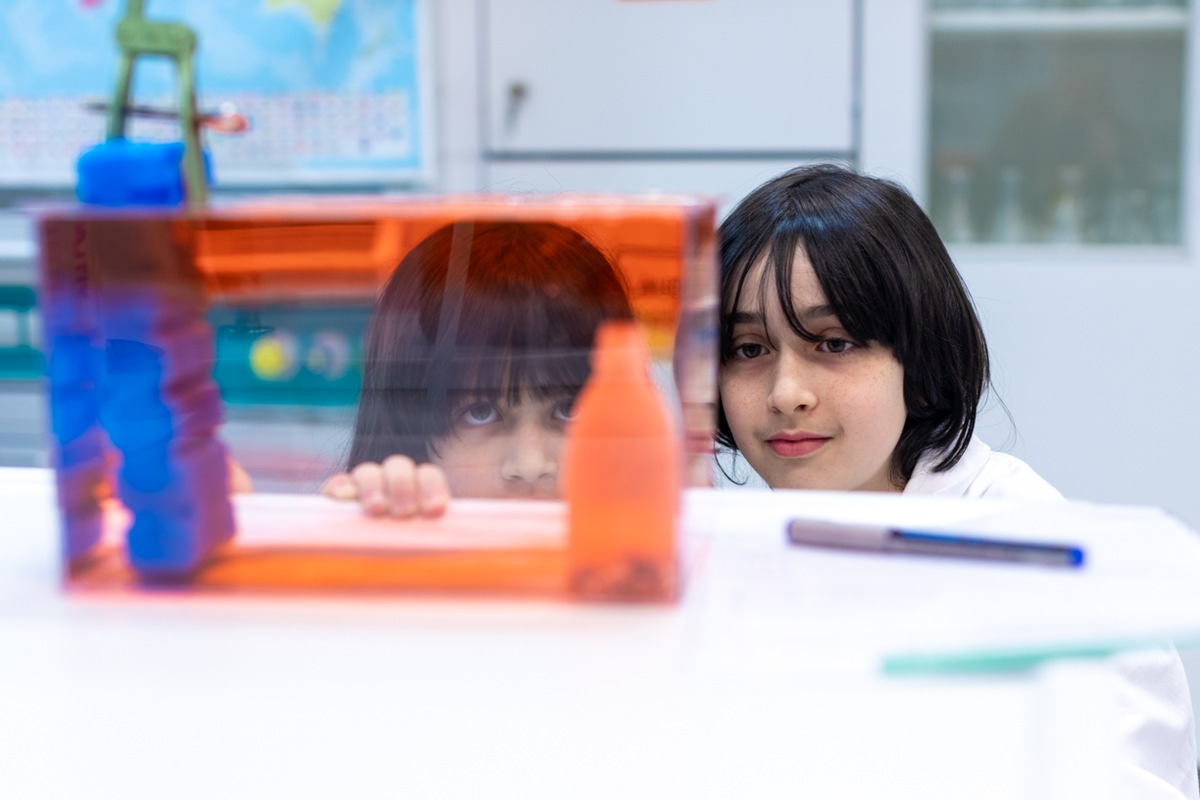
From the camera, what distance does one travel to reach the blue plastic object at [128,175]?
1.51 feet

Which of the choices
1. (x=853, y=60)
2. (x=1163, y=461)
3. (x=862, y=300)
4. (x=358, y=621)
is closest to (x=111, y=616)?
(x=358, y=621)

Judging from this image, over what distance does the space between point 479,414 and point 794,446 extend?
59 cm

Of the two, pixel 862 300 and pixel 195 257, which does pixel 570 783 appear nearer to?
pixel 195 257

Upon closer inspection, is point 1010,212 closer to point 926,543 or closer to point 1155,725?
point 1155,725

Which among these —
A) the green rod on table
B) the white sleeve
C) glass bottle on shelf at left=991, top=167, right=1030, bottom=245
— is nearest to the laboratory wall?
glass bottle on shelf at left=991, top=167, right=1030, bottom=245

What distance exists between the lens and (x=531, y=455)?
0.52 m

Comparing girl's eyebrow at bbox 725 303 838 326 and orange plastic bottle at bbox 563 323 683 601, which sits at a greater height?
girl's eyebrow at bbox 725 303 838 326

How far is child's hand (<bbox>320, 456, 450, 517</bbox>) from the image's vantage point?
0.52 meters

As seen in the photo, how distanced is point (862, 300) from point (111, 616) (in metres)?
0.77

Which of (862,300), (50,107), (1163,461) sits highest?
(50,107)

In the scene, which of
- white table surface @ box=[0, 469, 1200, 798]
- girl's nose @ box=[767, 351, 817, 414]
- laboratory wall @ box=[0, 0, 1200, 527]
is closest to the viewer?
white table surface @ box=[0, 469, 1200, 798]

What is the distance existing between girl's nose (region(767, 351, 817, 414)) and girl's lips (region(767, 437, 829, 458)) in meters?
0.03

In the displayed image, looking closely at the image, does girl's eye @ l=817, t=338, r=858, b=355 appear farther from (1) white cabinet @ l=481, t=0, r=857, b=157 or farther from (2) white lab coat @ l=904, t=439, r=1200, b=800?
(1) white cabinet @ l=481, t=0, r=857, b=157

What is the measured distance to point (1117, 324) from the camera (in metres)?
1.89
